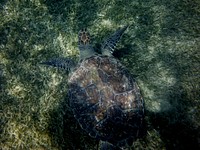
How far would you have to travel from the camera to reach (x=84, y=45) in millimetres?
4121

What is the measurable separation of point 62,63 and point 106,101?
1.16m

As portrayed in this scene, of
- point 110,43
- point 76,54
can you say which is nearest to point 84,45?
point 76,54

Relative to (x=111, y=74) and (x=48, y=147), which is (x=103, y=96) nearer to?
(x=111, y=74)

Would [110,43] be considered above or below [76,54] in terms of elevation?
above

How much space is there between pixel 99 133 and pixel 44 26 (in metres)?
2.49

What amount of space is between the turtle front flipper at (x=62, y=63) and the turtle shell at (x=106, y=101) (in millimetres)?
366

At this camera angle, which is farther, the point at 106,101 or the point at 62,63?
the point at 62,63

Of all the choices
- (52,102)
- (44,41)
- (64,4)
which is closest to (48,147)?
(52,102)

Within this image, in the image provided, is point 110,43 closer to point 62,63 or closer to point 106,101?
point 62,63

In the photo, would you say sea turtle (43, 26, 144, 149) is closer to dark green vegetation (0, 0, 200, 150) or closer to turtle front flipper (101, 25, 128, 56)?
dark green vegetation (0, 0, 200, 150)

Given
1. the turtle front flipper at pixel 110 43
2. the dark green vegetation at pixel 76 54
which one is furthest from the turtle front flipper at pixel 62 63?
the turtle front flipper at pixel 110 43

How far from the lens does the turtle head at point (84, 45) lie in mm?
4035

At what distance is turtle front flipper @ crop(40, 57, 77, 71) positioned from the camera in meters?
4.05

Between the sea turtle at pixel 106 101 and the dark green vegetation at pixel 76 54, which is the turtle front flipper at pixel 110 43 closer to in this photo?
the dark green vegetation at pixel 76 54
